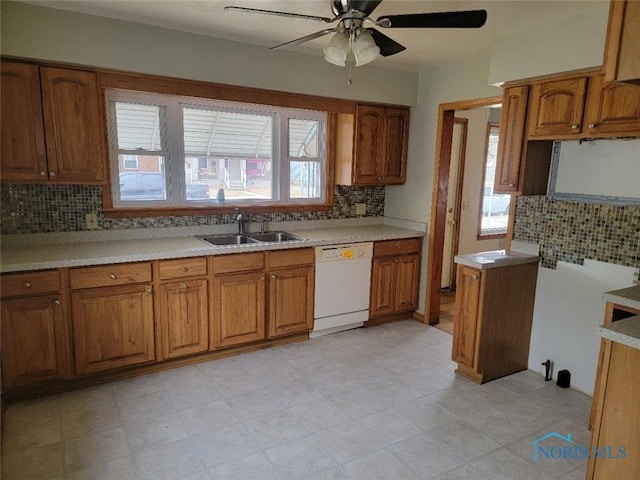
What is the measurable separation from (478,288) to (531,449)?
106cm

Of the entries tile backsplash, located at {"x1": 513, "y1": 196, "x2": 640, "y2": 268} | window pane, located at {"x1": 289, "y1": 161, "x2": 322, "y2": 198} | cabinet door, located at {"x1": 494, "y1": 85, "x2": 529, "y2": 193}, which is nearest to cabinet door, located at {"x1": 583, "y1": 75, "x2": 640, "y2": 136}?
cabinet door, located at {"x1": 494, "y1": 85, "x2": 529, "y2": 193}

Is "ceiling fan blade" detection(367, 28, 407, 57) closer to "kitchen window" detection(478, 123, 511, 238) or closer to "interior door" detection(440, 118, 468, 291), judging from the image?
"interior door" detection(440, 118, 468, 291)

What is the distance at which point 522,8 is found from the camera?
2.55 m

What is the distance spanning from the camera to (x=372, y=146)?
4.20m

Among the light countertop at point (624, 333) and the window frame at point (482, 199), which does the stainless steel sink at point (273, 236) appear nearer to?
the light countertop at point (624, 333)

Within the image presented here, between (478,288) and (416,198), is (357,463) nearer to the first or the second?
(478,288)

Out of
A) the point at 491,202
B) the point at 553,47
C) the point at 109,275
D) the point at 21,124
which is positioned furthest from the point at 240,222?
the point at 491,202

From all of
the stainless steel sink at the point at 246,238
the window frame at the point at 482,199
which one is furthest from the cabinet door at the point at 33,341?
the window frame at the point at 482,199

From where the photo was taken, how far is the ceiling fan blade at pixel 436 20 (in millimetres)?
1970

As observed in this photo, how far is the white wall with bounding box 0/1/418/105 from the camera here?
264cm

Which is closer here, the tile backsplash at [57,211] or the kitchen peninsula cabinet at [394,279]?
the tile backsplash at [57,211]

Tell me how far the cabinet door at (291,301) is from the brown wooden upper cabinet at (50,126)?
5.11 feet

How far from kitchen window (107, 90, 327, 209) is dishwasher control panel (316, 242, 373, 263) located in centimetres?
71

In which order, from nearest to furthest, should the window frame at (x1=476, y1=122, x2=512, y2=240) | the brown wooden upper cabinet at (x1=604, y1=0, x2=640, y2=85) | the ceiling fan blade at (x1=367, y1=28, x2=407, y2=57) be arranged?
the brown wooden upper cabinet at (x1=604, y1=0, x2=640, y2=85), the ceiling fan blade at (x1=367, y1=28, x2=407, y2=57), the window frame at (x1=476, y1=122, x2=512, y2=240)
